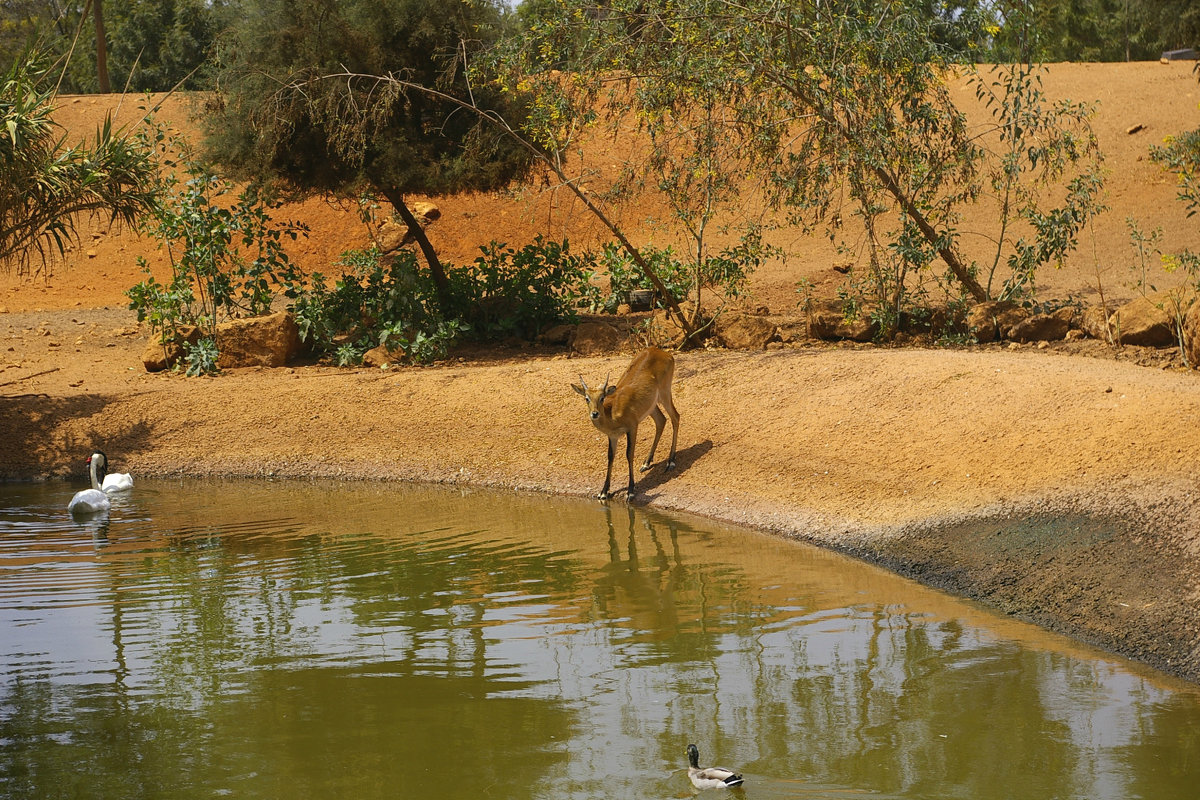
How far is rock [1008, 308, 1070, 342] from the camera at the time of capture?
15828 millimetres

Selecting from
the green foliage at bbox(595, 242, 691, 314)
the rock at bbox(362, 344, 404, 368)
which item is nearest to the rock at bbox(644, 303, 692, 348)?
the green foliage at bbox(595, 242, 691, 314)

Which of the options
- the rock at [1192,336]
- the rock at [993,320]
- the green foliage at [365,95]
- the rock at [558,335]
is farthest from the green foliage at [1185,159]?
the green foliage at [365,95]

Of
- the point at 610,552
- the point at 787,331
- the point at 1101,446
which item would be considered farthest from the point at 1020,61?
the point at 610,552

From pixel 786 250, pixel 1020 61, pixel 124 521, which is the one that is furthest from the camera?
pixel 786 250

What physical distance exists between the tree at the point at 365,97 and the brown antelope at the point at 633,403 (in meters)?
5.79

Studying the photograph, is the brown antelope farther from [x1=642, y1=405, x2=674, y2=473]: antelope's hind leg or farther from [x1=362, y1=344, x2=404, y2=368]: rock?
[x1=362, y1=344, x2=404, y2=368]: rock

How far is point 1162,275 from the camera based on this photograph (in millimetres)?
20406

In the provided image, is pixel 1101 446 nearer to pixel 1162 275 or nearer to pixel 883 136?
pixel 883 136

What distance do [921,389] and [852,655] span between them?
544cm

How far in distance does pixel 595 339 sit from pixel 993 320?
5480 mm

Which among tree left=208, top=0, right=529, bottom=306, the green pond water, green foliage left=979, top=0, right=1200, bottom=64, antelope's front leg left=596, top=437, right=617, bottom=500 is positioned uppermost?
green foliage left=979, top=0, right=1200, bottom=64

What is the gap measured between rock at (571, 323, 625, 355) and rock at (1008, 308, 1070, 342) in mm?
5419

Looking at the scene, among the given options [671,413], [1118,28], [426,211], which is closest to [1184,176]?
[671,413]

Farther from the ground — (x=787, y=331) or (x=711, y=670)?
(x=787, y=331)
